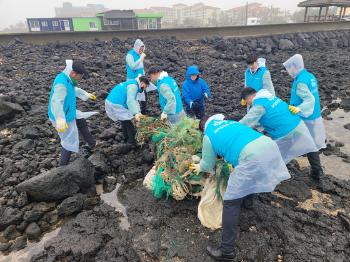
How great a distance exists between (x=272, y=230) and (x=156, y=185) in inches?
64.4

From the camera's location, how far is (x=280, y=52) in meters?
15.8

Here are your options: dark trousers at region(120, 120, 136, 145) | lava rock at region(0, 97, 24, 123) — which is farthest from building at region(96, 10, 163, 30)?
dark trousers at region(120, 120, 136, 145)

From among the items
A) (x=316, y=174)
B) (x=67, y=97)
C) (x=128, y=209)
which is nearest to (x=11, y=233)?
(x=128, y=209)

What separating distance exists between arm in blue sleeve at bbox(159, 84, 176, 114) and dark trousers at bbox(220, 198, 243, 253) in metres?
2.47

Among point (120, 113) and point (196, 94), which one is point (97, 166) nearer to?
point (120, 113)

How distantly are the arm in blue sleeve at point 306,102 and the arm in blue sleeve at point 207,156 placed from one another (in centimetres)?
184

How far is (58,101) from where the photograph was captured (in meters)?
4.20

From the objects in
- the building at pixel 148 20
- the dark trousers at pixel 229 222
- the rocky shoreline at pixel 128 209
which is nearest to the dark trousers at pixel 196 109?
the rocky shoreline at pixel 128 209

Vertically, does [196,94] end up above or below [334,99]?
above

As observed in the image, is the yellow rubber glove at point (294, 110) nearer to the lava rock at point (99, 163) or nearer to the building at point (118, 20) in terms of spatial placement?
the lava rock at point (99, 163)

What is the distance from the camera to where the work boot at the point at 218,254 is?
10.5 ft

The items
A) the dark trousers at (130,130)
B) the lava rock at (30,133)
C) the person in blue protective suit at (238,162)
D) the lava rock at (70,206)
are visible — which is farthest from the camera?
the lava rock at (30,133)

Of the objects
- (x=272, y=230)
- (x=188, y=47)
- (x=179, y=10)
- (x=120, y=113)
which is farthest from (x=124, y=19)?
(x=179, y=10)

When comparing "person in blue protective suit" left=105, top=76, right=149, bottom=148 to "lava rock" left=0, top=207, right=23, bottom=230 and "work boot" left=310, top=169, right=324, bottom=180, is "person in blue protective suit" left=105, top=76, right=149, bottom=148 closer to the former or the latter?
"lava rock" left=0, top=207, right=23, bottom=230
